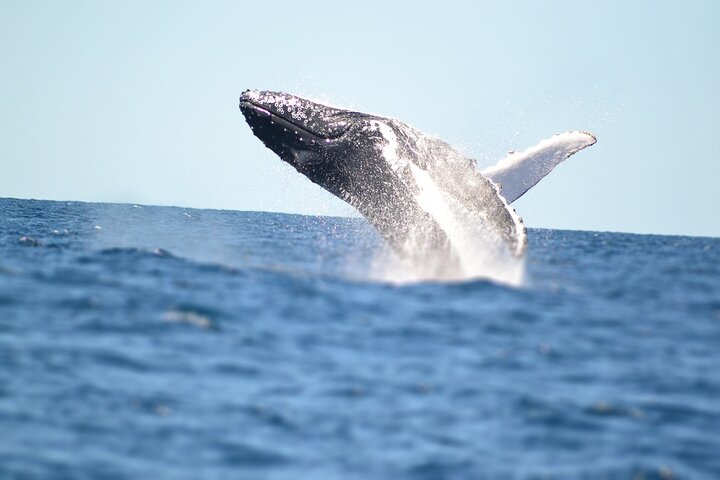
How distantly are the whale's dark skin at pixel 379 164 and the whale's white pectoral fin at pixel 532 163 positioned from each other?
1.92 metres

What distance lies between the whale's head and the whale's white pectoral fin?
301 cm

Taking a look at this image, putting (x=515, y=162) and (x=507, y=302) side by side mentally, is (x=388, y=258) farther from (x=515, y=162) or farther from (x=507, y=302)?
(x=507, y=302)

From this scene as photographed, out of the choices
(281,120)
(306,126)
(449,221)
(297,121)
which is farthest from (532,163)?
(281,120)

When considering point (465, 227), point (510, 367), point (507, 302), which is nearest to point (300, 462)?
point (510, 367)

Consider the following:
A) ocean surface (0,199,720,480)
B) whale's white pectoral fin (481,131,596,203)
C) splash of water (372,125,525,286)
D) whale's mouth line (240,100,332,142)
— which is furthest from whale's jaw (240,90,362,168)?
ocean surface (0,199,720,480)

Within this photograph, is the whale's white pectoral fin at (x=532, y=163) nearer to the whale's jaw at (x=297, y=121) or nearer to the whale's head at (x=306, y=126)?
the whale's head at (x=306, y=126)

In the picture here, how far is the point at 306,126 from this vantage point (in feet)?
59.5

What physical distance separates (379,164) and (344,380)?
26.7 feet

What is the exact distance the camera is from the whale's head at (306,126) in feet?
58.9

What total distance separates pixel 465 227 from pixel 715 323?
5250 millimetres

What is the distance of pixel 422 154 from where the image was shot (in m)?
17.9

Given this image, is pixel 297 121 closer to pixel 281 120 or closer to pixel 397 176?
pixel 281 120

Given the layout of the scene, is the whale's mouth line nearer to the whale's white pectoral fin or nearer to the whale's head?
Result: the whale's head

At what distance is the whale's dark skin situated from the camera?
17438 millimetres
